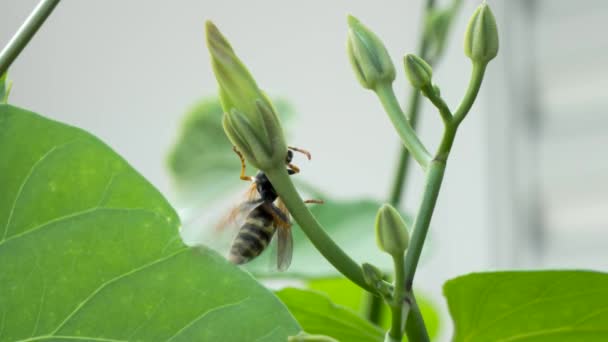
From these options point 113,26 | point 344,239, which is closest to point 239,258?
point 344,239

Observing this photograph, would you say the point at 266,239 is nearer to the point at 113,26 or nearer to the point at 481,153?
the point at 481,153

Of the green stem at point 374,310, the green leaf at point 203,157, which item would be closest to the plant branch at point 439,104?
the green stem at point 374,310

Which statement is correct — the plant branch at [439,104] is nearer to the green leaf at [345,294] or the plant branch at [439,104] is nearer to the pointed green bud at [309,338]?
the pointed green bud at [309,338]

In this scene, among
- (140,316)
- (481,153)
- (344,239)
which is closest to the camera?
(140,316)

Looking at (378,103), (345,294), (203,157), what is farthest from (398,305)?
(378,103)

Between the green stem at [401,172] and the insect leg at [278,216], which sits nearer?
the insect leg at [278,216]

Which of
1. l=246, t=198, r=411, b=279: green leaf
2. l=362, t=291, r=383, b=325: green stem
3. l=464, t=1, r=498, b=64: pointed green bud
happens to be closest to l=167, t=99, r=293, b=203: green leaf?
l=246, t=198, r=411, b=279: green leaf

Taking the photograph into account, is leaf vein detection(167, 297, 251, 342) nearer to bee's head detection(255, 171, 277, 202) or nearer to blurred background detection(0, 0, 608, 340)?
bee's head detection(255, 171, 277, 202)
